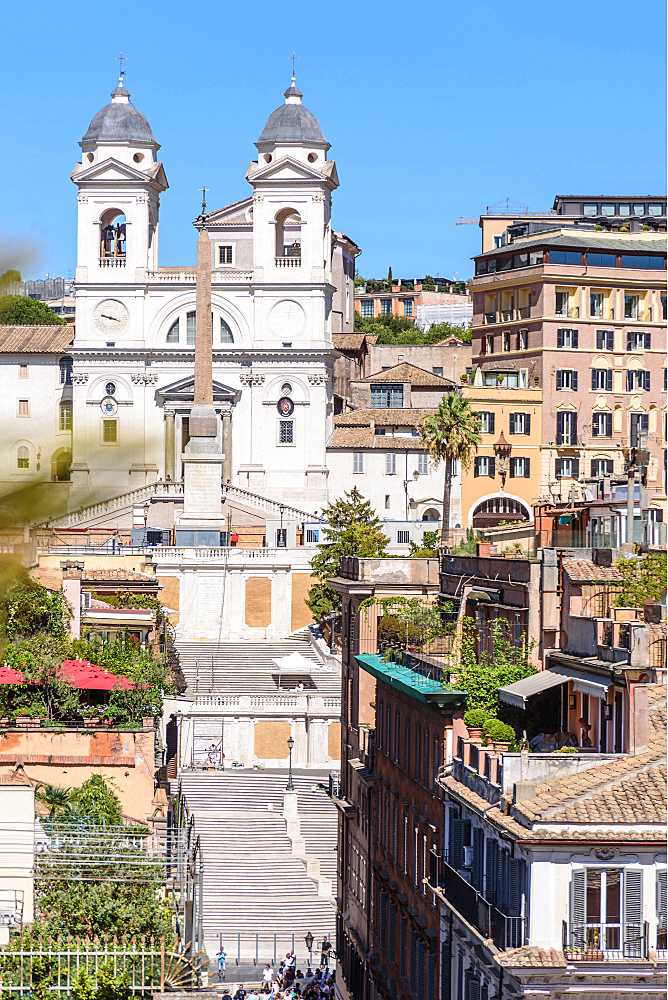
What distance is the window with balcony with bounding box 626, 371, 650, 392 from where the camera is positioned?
82.7 m

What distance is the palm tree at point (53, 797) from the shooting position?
26.7m

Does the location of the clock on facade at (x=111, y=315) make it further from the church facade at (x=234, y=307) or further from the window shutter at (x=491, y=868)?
the window shutter at (x=491, y=868)

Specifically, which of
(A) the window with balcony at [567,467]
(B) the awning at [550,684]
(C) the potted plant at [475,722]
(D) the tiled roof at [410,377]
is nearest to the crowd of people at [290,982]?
(C) the potted plant at [475,722]

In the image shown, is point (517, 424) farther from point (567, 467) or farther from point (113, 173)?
point (113, 173)

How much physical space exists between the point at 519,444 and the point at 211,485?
53.9 ft

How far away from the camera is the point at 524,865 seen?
19.8 metres

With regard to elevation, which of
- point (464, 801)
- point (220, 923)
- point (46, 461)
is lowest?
point (220, 923)

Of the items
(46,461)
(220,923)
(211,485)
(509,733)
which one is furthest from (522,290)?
(46,461)

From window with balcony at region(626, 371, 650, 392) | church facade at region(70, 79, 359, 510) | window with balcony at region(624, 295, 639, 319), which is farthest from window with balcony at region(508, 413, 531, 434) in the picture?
church facade at region(70, 79, 359, 510)

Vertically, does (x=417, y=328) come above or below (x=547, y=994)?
above

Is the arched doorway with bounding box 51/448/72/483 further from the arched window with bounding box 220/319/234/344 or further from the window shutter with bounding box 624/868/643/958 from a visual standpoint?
the arched window with bounding box 220/319/234/344

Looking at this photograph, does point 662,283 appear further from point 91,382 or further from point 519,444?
point 91,382

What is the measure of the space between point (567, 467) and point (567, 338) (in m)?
6.74

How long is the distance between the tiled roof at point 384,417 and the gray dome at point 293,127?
1564 cm
